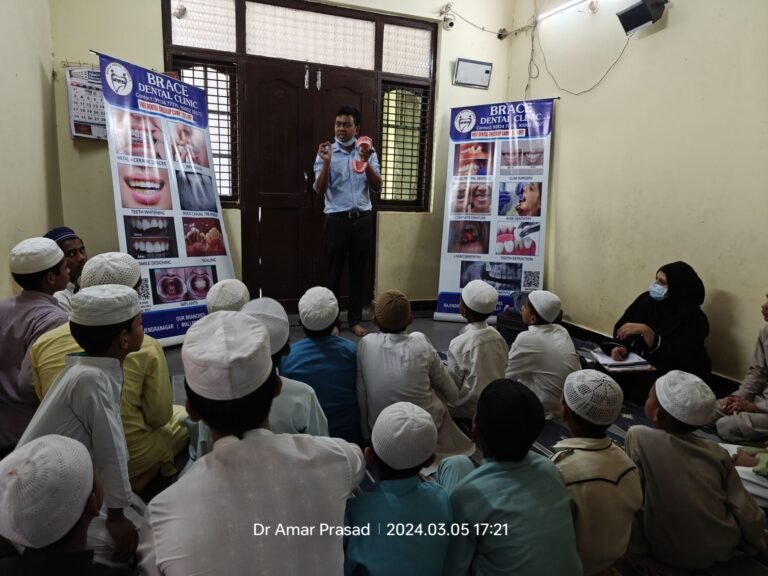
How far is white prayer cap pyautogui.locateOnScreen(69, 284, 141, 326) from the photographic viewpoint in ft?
4.22

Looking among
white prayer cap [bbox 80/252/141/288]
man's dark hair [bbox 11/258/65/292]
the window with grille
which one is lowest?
man's dark hair [bbox 11/258/65/292]

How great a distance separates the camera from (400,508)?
3.69 ft

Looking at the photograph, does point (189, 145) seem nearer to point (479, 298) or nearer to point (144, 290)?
point (144, 290)

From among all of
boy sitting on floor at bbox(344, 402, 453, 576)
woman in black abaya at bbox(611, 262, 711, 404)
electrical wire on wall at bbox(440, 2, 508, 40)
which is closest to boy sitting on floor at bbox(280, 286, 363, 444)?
boy sitting on floor at bbox(344, 402, 453, 576)

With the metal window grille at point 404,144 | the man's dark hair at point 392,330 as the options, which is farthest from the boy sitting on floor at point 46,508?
the metal window grille at point 404,144

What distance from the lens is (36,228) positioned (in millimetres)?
3076

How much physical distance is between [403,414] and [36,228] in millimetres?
2913

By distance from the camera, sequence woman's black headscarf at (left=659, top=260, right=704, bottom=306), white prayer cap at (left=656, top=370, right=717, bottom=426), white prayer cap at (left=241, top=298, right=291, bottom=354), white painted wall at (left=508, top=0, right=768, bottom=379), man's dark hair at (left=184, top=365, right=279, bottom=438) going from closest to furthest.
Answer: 1. man's dark hair at (left=184, top=365, right=279, bottom=438)
2. white prayer cap at (left=656, top=370, right=717, bottom=426)
3. white prayer cap at (left=241, top=298, right=291, bottom=354)
4. white painted wall at (left=508, top=0, right=768, bottom=379)
5. woman's black headscarf at (left=659, top=260, right=704, bottom=306)

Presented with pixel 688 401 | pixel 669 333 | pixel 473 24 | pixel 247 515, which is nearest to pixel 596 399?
pixel 688 401

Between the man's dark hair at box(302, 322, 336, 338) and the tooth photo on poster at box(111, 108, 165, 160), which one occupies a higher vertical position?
the tooth photo on poster at box(111, 108, 165, 160)

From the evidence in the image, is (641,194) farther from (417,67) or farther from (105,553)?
(105,553)

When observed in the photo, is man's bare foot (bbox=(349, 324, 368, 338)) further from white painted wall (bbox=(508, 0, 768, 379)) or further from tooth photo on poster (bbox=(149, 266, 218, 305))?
white painted wall (bbox=(508, 0, 768, 379))

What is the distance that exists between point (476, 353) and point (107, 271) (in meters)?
1.57

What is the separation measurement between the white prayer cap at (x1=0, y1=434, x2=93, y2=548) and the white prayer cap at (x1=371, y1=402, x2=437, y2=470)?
0.60m
